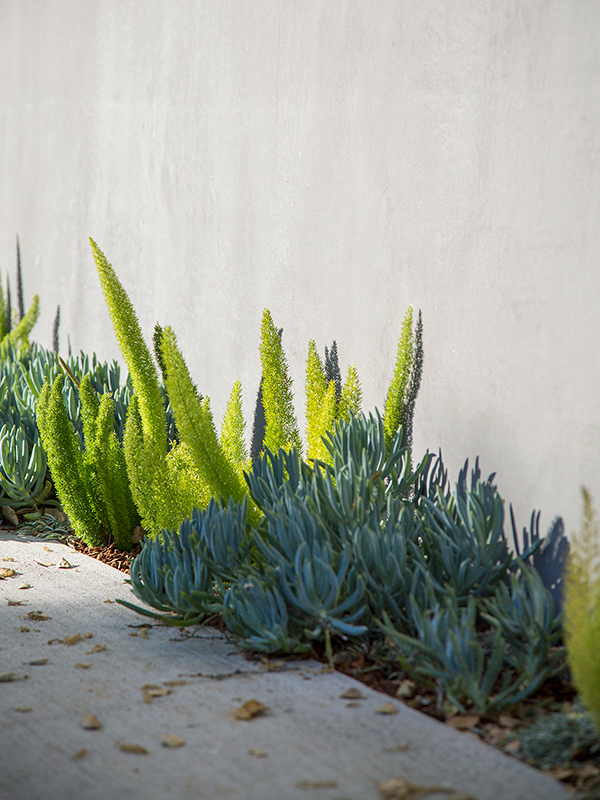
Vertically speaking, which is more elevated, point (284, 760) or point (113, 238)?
point (113, 238)

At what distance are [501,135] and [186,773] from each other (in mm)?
1957

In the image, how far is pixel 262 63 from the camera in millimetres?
3498

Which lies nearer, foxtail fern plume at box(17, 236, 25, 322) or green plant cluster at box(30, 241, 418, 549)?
green plant cluster at box(30, 241, 418, 549)

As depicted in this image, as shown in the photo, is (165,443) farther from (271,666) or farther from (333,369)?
(271,666)

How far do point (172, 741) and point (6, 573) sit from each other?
4.83 ft

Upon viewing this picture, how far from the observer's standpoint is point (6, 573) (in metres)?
2.86

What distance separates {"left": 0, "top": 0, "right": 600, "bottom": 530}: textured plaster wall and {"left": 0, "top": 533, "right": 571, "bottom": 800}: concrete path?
810 millimetres

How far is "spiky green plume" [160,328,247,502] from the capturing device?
2.56 meters

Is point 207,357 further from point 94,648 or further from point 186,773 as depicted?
point 186,773

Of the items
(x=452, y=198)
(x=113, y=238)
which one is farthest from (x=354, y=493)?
(x=113, y=238)

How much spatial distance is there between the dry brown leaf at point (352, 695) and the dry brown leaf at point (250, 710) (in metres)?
0.20

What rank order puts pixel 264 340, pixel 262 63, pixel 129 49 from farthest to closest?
pixel 129 49, pixel 262 63, pixel 264 340

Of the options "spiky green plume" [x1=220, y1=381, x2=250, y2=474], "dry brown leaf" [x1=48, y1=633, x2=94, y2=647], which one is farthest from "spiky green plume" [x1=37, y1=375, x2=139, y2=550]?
"dry brown leaf" [x1=48, y1=633, x2=94, y2=647]

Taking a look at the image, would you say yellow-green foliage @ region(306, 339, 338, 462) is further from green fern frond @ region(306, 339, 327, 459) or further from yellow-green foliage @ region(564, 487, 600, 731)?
yellow-green foliage @ region(564, 487, 600, 731)
